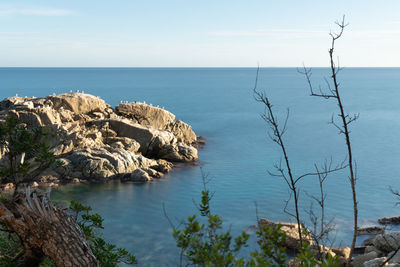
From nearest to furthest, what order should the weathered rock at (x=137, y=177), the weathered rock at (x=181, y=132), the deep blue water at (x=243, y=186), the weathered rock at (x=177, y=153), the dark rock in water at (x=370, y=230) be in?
the dark rock in water at (x=370, y=230) → the deep blue water at (x=243, y=186) → the weathered rock at (x=137, y=177) → the weathered rock at (x=177, y=153) → the weathered rock at (x=181, y=132)

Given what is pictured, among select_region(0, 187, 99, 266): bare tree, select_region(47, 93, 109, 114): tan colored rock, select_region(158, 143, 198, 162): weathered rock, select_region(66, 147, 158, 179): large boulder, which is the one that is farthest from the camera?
select_region(47, 93, 109, 114): tan colored rock

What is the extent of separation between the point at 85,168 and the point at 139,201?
21.0 feet

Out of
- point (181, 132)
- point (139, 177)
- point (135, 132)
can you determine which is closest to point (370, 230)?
point (139, 177)

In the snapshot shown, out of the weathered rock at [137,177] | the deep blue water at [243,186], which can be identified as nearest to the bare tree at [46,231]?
the deep blue water at [243,186]

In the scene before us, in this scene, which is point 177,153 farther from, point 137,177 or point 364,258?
point 364,258

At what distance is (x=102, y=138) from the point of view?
139 ft

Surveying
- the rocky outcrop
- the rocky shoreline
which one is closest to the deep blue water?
the rocky shoreline

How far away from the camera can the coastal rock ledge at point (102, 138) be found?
36344 millimetres

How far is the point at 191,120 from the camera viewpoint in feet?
251

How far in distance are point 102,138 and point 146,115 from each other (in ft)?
33.7

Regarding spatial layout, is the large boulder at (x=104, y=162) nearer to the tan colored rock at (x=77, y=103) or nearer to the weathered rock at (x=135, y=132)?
the weathered rock at (x=135, y=132)

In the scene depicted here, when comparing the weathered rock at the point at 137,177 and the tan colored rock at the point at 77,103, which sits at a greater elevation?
the tan colored rock at the point at 77,103

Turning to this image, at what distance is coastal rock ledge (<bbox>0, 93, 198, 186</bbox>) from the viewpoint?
3634 centimetres

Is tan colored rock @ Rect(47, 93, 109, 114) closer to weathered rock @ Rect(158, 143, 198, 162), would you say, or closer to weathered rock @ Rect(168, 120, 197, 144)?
weathered rock @ Rect(168, 120, 197, 144)
